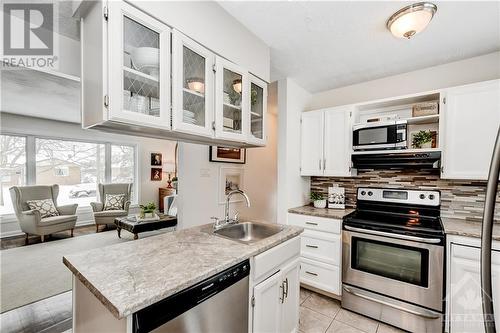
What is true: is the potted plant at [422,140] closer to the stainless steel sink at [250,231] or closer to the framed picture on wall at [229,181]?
the stainless steel sink at [250,231]

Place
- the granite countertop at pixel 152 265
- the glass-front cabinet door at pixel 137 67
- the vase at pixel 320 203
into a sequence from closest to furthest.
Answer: the granite countertop at pixel 152 265 < the glass-front cabinet door at pixel 137 67 < the vase at pixel 320 203

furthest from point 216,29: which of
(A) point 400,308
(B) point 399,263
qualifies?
(A) point 400,308

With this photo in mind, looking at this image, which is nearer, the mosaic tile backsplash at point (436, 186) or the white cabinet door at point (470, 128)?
the white cabinet door at point (470, 128)

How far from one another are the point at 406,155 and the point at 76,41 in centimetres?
319

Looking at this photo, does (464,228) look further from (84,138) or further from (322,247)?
(84,138)

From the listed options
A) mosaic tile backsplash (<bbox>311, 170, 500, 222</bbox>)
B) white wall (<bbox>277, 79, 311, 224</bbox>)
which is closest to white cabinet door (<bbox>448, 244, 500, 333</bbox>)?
mosaic tile backsplash (<bbox>311, 170, 500, 222</bbox>)

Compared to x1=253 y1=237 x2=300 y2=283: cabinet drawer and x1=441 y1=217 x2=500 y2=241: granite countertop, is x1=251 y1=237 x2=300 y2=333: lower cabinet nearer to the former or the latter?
x1=253 y1=237 x2=300 y2=283: cabinet drawer

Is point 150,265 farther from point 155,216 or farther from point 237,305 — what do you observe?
point 155,216

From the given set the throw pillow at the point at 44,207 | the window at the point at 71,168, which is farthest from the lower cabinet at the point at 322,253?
the window at the point at 71,168

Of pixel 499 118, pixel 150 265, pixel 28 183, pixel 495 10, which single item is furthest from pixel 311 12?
pixel 28 183

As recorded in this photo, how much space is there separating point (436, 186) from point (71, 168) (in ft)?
22.9

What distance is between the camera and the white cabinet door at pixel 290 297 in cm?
165

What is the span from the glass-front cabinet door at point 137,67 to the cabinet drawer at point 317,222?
189 cm

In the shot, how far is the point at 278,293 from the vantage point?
1.58 metres
